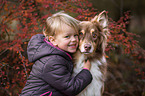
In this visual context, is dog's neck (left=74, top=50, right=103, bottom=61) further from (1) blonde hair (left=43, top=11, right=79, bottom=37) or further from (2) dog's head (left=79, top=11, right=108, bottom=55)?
(1) blonde hair (left=43, top=11, right=79, bottom=37)

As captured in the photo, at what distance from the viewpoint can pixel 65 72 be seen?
219 centimetres

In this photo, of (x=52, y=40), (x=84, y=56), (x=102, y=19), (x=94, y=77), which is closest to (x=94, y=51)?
(x=84, y=56)

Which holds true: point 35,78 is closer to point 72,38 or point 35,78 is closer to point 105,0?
point 72,38

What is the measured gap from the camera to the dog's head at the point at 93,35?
2395 millimetres

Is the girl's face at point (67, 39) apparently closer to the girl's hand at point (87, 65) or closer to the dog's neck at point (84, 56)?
the dog's neck at point (84, 56)

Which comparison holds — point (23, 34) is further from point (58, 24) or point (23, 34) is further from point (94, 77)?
point (94, 77)

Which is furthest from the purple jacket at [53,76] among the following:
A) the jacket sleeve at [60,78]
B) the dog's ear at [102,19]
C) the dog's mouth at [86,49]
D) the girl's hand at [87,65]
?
the dog's ear at [102,19]

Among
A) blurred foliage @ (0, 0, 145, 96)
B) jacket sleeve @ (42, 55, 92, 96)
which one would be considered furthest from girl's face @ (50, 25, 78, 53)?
blurred foliage @ (0, 0, 145, 96)

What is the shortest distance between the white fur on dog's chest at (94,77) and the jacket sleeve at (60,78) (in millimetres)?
315

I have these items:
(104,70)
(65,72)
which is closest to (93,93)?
(104,70)

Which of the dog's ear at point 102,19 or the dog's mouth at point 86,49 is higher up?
the dog's ear at point 102,19

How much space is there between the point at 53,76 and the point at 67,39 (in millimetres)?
548

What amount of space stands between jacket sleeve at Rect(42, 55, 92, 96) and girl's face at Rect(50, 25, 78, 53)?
0.23 metres

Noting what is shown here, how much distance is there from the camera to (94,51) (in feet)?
8.30
